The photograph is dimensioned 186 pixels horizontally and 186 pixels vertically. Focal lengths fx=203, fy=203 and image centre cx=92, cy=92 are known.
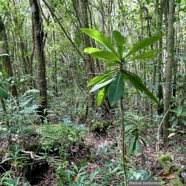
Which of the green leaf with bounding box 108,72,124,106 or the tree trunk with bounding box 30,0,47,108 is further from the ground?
the tree trunk with bounding box 30,0,47,108

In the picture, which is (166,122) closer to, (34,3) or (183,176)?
(183,176)

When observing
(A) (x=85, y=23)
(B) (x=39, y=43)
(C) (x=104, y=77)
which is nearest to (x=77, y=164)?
(C) (x=104, y=77)

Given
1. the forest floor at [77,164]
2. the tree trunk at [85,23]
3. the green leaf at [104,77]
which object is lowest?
the forest floor at [77,164]

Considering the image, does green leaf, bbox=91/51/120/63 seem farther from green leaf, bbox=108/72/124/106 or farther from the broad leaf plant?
green leaf, bbox=108/72/124/106

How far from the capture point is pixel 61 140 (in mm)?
2189

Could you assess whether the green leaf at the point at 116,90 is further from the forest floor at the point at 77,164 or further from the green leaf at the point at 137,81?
the forest floor at the point at 77,164

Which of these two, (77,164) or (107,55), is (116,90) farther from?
(77,164)

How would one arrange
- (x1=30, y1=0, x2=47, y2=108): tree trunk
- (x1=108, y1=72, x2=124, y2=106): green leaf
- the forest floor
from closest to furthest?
(x1=108, y1=72, x2=124, y2=106): green leaf, the forest floor, (x1=30, y1=0, x2=47, y2=108): tree trunk

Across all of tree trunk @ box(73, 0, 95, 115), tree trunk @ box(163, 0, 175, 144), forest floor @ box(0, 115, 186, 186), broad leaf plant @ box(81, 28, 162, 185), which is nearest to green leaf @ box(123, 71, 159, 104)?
broad leaf plant @ box(81, 28, 162, 185)

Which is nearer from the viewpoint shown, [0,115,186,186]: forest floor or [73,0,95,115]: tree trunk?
[0,115,186,186]: forest floor

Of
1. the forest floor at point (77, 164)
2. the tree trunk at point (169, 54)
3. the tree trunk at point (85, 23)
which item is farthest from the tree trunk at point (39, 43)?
the tree trunk at point (169, 54)

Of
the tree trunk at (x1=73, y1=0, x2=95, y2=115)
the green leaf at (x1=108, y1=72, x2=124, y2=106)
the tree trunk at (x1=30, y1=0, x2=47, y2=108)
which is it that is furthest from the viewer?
the tree trunk at (x1=73, y1=0, x2=95, y2=115)

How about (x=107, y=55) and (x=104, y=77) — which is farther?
(x=104, y=77)

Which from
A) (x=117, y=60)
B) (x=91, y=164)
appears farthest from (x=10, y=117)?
(x=117, y=60)
